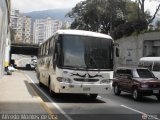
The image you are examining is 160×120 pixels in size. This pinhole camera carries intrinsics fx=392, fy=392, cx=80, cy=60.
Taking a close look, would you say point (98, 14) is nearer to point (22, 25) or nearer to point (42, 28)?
point (42, 28)

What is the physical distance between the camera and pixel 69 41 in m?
17.7

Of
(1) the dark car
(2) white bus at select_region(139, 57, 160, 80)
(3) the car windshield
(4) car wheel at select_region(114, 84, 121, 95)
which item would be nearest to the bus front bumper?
(1) the dark car

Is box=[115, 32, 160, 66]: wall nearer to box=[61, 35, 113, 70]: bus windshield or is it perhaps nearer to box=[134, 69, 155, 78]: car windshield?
box=[134, 69, 155, 78]: car windshield

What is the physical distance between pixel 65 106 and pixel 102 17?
58.7 metres

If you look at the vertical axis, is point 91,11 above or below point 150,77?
above

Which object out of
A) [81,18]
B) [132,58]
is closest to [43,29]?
[81,18]

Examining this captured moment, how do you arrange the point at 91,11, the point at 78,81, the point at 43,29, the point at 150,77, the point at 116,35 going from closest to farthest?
the point at 78,81, the point at 150,77, the point at 116,35, the point at 91,11, the point at 43,29

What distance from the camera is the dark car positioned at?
63.9 ft

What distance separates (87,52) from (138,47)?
31200 mm

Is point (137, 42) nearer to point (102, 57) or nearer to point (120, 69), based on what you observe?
point (120, 69)

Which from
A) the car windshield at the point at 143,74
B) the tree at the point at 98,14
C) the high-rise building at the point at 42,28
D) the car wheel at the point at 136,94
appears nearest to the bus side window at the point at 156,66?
the car windshield at the point at 143,74

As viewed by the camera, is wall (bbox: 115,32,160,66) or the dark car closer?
the dark car

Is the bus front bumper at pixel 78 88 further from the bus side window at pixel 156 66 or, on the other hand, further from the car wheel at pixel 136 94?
the bus side window at pixel 156 66

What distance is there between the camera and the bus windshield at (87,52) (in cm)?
1725
